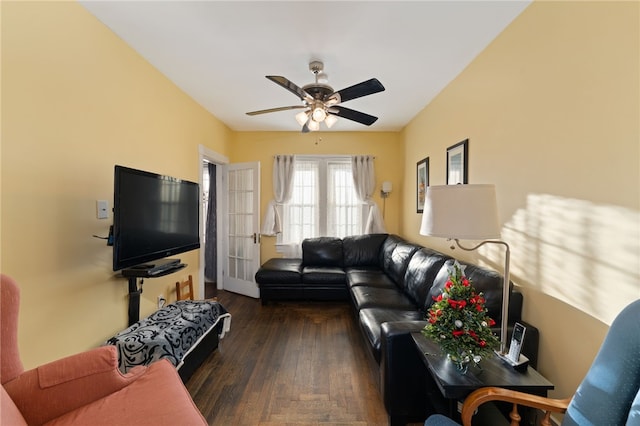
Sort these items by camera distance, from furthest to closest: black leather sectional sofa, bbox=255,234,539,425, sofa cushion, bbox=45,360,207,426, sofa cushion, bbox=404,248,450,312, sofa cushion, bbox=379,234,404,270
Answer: sofa cushion, bbox=379,234,404,270, sofa cushion, bbox=404,248,450,312, black leather sectional sofa, bbox=255,234,539,425, sofa cushion, bbox=45,360,207,426

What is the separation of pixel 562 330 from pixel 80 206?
3.08 meters

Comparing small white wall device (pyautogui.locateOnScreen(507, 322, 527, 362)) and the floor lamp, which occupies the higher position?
the floor lamp

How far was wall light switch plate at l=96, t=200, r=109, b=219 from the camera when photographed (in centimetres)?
201

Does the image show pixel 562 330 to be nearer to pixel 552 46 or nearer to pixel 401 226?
pixel 552 46

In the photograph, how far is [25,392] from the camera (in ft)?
3.80

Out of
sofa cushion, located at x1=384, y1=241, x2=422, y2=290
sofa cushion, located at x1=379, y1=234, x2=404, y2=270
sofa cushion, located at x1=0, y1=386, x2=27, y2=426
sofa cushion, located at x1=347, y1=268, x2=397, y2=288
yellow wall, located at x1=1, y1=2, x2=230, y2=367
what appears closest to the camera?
sofa cushion, located at x1=0, y1=386, x2=27, y2=426

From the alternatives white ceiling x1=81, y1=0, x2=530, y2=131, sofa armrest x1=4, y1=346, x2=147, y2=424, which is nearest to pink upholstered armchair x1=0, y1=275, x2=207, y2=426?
sofa armrest x1=4, y1=346, x2=147, y2=424

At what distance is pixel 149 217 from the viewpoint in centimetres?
213

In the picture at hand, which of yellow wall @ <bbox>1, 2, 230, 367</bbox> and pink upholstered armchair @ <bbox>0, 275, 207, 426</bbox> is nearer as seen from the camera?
pink upholstered armchair @ <bbox>0, 275, 207, 426</bbox>

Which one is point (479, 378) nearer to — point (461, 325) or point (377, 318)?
point (461, 325)

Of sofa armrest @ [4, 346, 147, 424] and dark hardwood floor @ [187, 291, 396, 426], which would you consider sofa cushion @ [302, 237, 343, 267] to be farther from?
sofa armrest @ [4, 346, 147, 424]

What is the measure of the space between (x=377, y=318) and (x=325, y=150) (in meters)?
3.24

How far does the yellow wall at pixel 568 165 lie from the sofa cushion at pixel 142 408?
1930 millimetres

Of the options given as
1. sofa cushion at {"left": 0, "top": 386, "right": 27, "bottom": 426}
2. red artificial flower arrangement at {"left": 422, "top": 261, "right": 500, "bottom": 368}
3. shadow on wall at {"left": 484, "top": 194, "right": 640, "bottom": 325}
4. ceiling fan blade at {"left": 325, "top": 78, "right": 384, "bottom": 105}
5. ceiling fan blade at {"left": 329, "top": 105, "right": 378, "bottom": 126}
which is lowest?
sofa cushion at {"left": 0, "top": 386, "right": 27, "bottom": 426}
